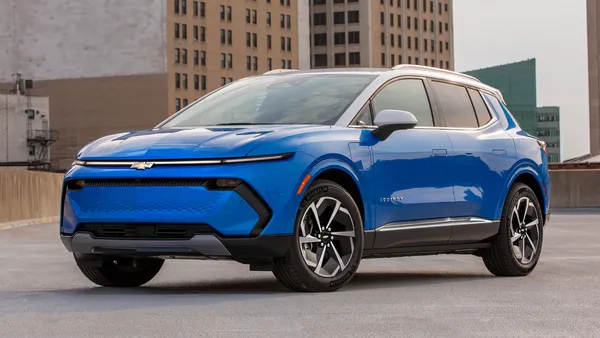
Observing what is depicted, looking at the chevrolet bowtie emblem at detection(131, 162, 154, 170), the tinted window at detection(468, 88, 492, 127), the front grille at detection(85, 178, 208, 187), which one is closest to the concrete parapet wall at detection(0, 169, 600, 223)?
the tinted window at detection(468, 88, 492, 127)

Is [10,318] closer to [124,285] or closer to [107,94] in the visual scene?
[124,285]

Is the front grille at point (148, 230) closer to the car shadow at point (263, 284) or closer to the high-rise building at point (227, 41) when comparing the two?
the car shadow at point (263, 284)

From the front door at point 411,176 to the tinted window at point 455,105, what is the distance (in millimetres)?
245

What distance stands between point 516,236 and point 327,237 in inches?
108

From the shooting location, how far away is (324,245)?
910cm

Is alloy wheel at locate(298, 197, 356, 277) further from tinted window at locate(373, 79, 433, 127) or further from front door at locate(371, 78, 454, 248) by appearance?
tinted window at locate(373, 79, 433, 127)

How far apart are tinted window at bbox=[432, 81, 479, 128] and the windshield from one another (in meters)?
0.96

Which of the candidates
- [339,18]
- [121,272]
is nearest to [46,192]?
Answer: [121,272]

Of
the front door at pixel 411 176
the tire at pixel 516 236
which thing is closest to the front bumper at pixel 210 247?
the front door at pixel 411 176

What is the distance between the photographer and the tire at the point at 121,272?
9781 millimetres

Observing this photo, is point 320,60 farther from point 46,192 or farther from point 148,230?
point 148,230

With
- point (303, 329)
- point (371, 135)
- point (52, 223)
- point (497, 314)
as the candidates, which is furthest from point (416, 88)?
point (52, 223)

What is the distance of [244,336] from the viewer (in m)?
6.71

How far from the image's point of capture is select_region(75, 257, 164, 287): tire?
9781 millimetres
